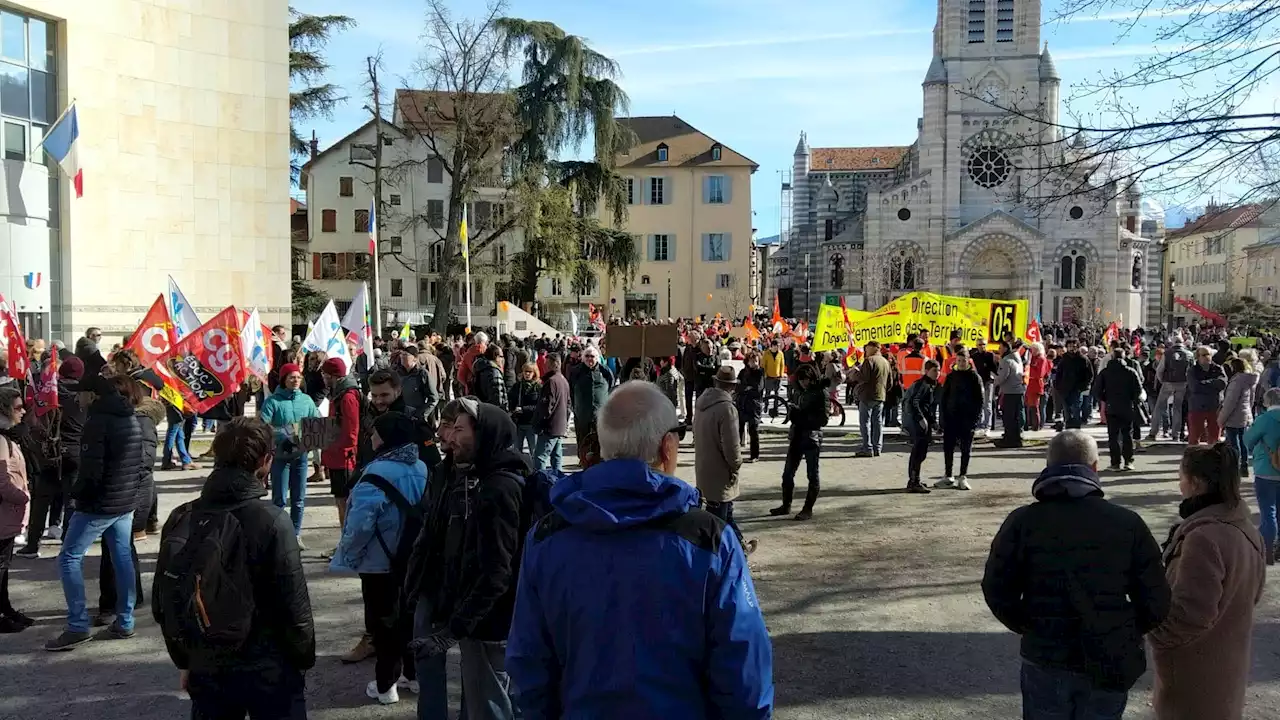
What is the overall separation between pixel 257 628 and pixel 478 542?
872 mm

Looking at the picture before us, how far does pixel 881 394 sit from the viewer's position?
15125 mm

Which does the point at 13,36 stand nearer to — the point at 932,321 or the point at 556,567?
the point at 932,321

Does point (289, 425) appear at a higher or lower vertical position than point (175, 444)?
higher

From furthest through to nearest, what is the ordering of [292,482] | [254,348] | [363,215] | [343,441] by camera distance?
[363,215], [254,348], [292,482], [343,441]

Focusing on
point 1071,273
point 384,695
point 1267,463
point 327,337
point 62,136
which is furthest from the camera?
point 1071,273

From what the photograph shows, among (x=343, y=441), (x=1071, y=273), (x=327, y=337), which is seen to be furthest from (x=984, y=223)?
(x=343, y=441)

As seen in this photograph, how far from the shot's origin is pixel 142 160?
74.3 ft

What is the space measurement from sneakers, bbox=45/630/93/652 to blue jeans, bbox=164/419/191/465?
705 centimetres

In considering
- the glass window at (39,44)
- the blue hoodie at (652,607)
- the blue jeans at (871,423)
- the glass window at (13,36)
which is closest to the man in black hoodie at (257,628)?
the blue hoodie at (652,607)

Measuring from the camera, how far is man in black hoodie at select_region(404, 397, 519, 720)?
4078mm

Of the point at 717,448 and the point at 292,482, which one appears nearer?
the point at 717,448

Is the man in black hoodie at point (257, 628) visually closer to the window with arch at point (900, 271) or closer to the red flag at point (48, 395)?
the red flag at point (48, 395)

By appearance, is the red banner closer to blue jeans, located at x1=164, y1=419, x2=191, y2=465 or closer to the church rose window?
blue jeans, located at x1=164, y1=419, x2=191, y2=465

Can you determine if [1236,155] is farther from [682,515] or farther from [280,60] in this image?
[280,60]
